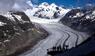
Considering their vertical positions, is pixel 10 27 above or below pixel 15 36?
above

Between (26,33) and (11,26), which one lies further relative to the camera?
(26,33)

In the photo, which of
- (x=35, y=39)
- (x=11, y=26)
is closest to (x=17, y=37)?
(x=11, y=26)

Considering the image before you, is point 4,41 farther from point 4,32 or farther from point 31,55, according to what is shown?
point 31,55

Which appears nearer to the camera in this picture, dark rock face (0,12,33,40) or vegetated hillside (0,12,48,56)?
vegetated hillside (0,12,48,56)

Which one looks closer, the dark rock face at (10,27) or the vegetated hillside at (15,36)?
the vegetated hillside at (15,36)

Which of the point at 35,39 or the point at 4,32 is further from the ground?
the point at 4,32

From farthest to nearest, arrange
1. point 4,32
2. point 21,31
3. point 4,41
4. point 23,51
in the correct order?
1. point 21,31
2. point 4,32
3. point 4,41
4. point 23,51

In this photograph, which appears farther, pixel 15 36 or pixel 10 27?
pixel 10 27

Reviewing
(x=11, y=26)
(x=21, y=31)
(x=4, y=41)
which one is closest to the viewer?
(x=4, y=41)
